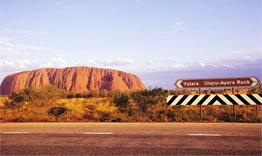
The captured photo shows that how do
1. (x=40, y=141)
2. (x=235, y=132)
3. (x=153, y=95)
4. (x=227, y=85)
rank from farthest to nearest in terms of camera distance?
1. (x=153, y=95)
2. (x=227, y=85)
3. (x=235, y=132)
4. (x=40, y=141)

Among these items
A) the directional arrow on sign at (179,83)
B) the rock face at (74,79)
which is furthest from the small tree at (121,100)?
the rock face at (74,79)

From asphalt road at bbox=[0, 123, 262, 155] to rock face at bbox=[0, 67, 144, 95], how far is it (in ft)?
394

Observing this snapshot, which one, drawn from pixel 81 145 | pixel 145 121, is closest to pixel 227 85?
pixel 145 121

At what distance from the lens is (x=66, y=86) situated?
13488 centimetres

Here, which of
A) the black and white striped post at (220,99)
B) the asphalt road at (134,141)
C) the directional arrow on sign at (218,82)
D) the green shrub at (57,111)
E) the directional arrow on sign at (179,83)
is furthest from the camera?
the green shrub at (57,111)

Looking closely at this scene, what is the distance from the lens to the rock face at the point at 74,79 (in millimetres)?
134875

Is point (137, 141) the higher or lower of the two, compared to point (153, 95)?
lower

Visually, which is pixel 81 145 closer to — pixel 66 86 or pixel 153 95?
pixel 153 95

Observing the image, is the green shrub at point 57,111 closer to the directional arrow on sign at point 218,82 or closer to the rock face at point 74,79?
the directional arrow on sign at point 218,82

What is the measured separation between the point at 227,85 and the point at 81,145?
923 cm

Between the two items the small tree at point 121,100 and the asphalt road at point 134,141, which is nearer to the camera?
the asphalt road at point 134,141

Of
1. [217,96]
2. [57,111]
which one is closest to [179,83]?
[217,96]

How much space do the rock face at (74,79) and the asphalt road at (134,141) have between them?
120m

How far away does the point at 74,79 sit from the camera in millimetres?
135750
